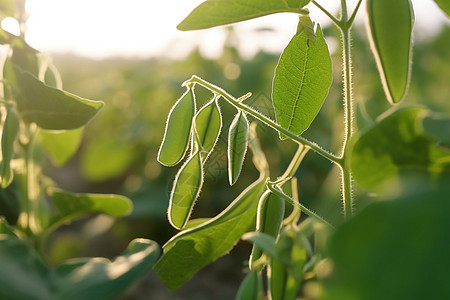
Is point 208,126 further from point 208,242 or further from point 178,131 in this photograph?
point 208,242

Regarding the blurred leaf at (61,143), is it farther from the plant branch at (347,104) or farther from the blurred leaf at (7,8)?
the plant branch at (347,104)

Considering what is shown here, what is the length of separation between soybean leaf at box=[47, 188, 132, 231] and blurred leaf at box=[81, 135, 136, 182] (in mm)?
2005

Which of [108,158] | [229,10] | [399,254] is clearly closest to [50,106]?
[229,10]

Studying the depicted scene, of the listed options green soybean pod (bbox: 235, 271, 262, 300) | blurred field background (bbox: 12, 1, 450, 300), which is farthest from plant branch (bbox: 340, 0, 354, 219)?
blurred field background (bbox: 12, 1, 450, 300)

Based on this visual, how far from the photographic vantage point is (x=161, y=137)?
2.94m

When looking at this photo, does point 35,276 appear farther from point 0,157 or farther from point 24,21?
point 24,21

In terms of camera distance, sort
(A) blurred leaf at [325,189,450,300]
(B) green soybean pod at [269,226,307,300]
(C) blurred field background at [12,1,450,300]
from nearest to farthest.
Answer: (A) blurred leaf at [325,189,450,300] < (B) green soybean pod at [269,226,307,300] < (C) blurred field background at [12,1,450,300]

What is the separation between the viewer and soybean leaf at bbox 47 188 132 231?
37.5 inches

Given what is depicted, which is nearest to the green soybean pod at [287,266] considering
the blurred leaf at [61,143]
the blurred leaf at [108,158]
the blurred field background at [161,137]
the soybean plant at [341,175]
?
the soybean plant at [341,175]

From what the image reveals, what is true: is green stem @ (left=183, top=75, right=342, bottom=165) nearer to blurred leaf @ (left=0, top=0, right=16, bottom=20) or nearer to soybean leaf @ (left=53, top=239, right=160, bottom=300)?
→ soybean leaf @ (left=53, top=239, right=160, bottom=300)

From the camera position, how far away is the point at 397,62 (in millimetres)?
599

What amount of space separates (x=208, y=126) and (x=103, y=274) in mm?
206

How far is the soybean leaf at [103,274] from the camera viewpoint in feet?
1.91

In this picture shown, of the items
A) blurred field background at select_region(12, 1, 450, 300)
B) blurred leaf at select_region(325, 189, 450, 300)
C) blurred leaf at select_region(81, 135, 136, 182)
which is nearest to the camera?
blurred leaf at select_region(325, 189, 450, 300)
